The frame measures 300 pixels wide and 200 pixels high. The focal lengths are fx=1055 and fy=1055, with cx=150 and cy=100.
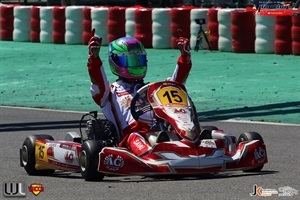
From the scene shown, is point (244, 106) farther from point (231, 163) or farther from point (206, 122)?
point (231, 163)

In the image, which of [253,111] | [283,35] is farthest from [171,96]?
[283,35]

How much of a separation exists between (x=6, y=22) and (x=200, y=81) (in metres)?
10.2

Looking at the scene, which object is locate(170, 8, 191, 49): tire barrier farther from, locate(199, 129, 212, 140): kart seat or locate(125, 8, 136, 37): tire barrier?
locate(199, 129, 212, 140): kart seat

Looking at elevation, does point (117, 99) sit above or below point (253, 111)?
above

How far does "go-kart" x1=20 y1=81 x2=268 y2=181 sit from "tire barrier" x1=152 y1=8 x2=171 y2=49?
13.2 meters

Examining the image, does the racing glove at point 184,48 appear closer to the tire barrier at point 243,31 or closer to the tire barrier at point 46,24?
the tire barrier at point 243,31

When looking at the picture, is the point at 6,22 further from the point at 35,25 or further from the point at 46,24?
the point at 46,24

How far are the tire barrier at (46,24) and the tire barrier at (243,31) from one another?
5.72m

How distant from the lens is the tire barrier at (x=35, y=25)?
2548 centimetres

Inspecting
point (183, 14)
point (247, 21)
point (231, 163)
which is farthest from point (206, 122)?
point (183, 14)

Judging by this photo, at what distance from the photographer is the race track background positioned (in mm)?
14031

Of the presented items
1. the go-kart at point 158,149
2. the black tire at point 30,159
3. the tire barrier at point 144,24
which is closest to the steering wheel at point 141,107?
the go-kart at point 158,149

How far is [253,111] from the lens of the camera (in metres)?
13.5

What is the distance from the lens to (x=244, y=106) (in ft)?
46.2
